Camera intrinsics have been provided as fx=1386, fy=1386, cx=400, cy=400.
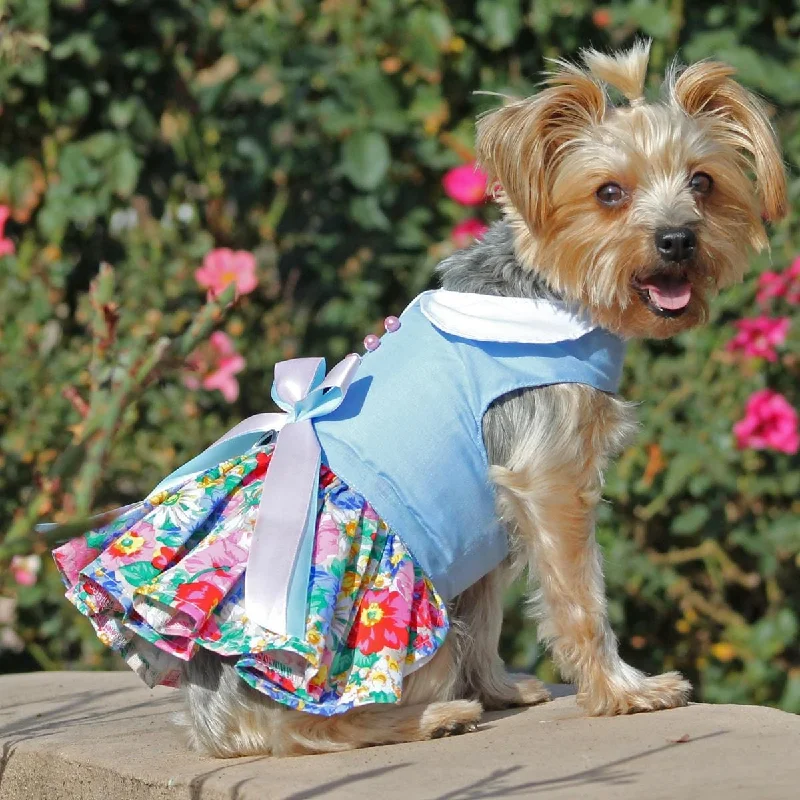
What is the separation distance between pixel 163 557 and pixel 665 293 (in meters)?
1.38

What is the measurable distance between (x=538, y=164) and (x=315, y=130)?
2.47 m

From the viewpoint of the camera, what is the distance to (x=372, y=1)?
5477 millimetres

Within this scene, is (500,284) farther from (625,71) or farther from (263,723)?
(263,723)

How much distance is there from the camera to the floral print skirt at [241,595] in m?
2.91

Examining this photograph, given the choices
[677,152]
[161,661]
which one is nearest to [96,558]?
[161,661]

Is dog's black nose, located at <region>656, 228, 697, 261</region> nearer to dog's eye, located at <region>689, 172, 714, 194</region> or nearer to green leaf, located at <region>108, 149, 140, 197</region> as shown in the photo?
dog's eye, located at <region>689, 172, 714, 194</region>

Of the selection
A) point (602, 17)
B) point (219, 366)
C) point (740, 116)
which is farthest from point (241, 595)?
point (602, 17)

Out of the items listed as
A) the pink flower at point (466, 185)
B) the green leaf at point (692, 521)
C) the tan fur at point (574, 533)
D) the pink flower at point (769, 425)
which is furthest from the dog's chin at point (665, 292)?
the pink flower at point (466, 185)

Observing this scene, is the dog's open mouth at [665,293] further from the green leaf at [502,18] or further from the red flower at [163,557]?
the green leaf at [502,18]

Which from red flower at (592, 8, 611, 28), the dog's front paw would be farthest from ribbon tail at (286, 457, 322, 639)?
red flower at (592, 8, 611, 28)

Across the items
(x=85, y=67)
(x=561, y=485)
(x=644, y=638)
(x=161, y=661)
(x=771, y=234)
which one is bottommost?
(x=644, y=638)

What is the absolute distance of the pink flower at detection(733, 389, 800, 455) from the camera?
4750mm

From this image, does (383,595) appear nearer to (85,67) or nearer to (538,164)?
(538,164)

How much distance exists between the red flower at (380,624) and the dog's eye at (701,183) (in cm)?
124
